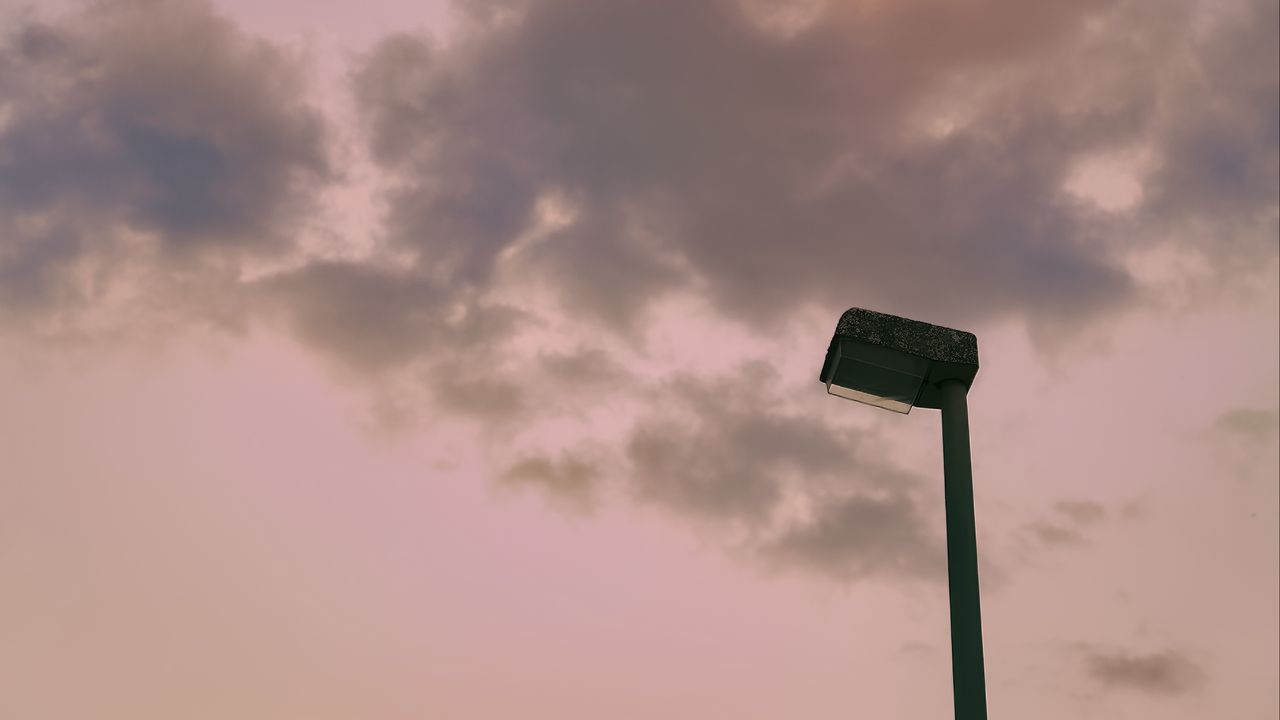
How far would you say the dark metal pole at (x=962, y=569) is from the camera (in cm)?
660

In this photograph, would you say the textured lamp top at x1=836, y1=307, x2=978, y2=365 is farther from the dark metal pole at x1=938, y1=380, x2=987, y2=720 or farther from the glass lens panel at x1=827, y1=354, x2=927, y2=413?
the dark metal pole at x1=938, y1=380, x2=987, y2=720

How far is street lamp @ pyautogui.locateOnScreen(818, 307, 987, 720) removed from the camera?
6871 mm

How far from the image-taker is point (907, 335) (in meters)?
7.52

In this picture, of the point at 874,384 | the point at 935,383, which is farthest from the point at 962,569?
the point at 874,384

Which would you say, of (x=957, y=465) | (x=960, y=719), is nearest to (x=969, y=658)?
(x=960, y=719)

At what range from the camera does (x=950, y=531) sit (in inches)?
276

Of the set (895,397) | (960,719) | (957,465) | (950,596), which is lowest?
(960,719)

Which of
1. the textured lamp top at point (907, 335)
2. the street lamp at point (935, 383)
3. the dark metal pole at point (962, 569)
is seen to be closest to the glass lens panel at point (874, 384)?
the street lamp at point (935, 383)

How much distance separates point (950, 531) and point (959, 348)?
122 centimetres

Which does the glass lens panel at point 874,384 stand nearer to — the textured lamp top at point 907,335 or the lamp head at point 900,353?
the lamp head at point 900,353

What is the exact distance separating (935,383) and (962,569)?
1.33m

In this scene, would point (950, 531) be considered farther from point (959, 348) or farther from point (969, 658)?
point (959, 348)

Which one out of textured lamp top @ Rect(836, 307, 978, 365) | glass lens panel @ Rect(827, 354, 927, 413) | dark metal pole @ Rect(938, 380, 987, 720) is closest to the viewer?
dark metal pole @ Rect(938, 380, 987, 720)

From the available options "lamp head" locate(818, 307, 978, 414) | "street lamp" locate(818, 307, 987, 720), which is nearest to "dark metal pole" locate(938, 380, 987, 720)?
"street lamp" locate(818, 307, 987, 720)
